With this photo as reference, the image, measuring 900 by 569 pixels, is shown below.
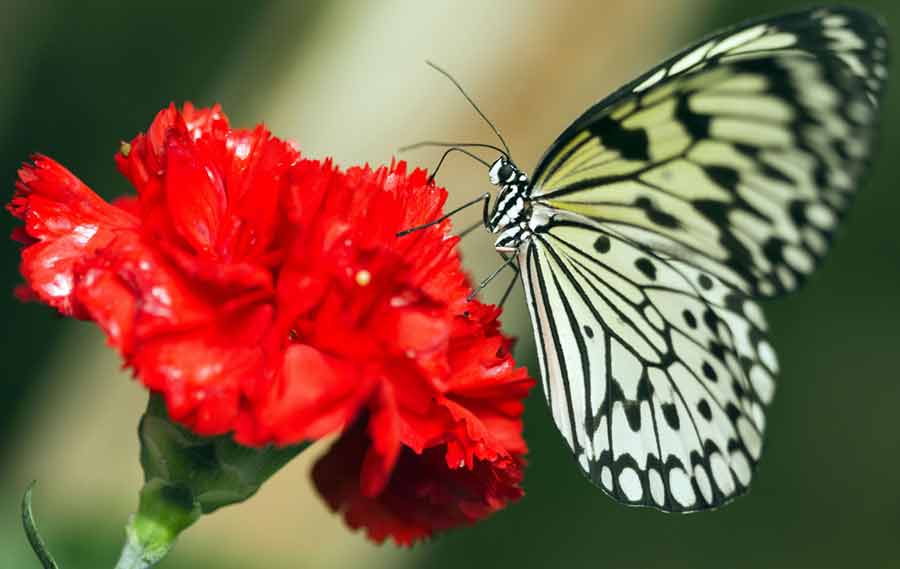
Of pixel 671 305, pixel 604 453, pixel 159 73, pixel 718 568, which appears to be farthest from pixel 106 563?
pixel 718 568

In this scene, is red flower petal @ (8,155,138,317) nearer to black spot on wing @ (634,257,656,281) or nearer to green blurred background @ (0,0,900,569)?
black spot on wing @ (634,257,656,281)

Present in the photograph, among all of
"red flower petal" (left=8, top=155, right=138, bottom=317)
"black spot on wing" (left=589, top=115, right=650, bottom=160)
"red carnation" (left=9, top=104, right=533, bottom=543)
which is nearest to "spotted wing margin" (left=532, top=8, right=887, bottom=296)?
"black spot on wing" (left=589, top=115, right=650, bottom=160)

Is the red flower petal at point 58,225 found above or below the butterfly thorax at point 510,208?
below

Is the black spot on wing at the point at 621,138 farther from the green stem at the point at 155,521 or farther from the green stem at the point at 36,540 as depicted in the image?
the green stem at the point at 36,540

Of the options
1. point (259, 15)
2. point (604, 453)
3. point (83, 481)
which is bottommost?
point (604, 453)

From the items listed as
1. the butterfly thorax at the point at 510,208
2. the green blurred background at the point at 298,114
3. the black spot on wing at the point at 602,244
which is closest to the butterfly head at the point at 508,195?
the butterfly thorax at the point at 510,208

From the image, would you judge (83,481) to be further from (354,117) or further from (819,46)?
(819,46)
